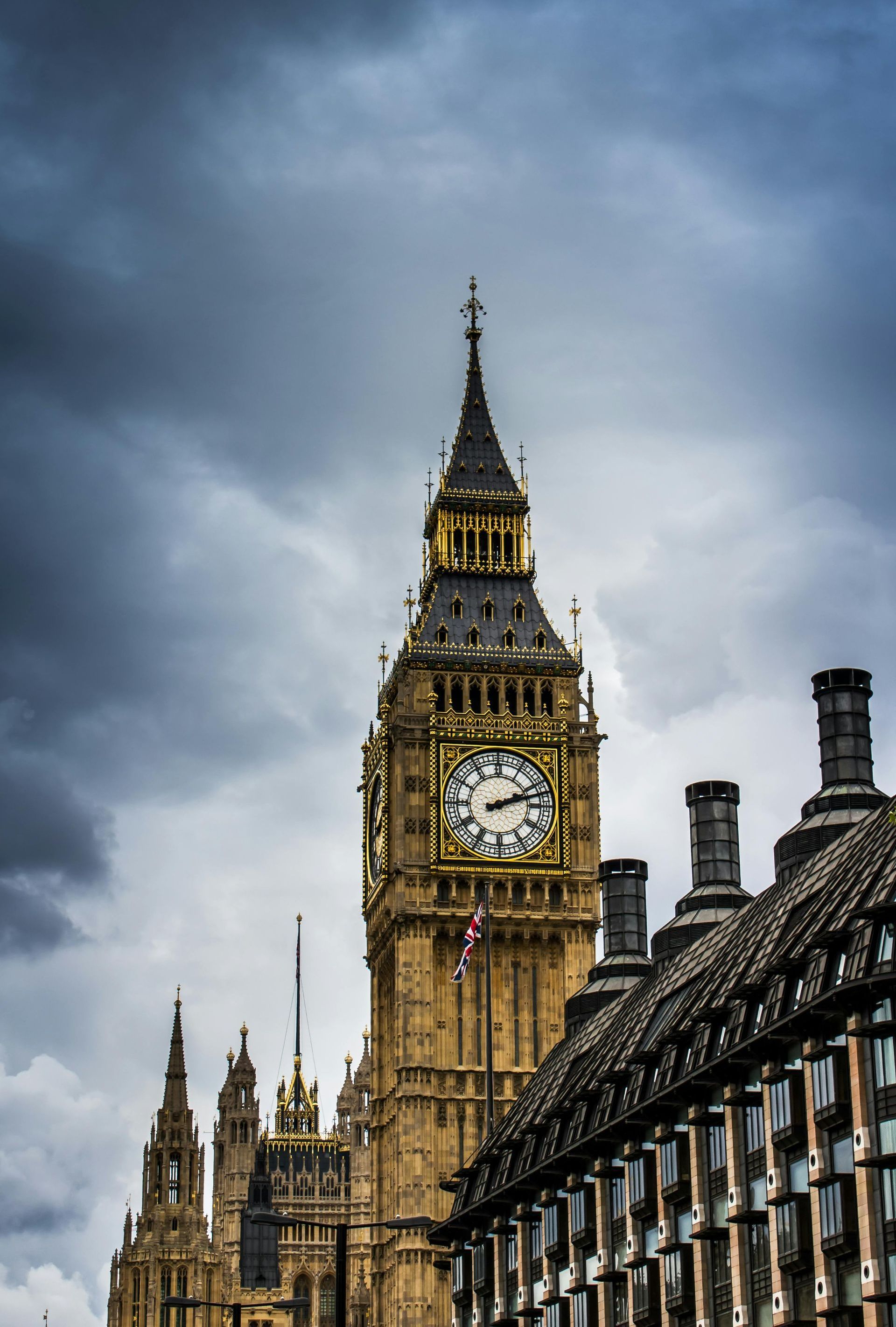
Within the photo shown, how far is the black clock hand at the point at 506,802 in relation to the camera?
5153 inches

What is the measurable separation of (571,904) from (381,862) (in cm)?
1214

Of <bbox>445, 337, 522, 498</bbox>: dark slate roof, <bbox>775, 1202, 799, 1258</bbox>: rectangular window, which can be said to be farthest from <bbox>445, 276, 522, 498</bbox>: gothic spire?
<bbox>775, 1202, 799, 1258</bbox>: rectangular window

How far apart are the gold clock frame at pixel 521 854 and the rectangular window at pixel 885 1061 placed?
63350 mm

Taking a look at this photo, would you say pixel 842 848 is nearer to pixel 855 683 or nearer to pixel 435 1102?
pixel 855 683

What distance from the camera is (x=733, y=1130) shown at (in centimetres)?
7569

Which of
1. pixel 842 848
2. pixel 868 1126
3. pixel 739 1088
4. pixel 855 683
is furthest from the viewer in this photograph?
pixel 855 683

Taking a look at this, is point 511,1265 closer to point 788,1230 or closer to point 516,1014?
point 516,1014

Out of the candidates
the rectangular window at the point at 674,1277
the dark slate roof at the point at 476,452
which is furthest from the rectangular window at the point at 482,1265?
the dark slate roof at the point at 476,452

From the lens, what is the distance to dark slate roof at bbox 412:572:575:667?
13550cm

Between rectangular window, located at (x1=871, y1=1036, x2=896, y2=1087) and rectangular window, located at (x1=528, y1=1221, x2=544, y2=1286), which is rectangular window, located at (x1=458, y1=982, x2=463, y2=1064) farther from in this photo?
rectangular window, located at (x1=871, y1=1036, x2=896, y2=1087)

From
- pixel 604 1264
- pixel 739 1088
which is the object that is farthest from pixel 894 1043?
pixel 604 1264

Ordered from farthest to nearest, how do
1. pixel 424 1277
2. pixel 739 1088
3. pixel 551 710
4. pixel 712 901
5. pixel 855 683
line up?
pixel 551 710, pixel 424 1277, pixel 712 901, pixel 855 683, pixel 739 1088

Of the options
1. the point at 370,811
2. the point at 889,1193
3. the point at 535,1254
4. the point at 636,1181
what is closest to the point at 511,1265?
the point at 535,1254

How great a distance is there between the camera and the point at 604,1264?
8744 centimetres
